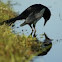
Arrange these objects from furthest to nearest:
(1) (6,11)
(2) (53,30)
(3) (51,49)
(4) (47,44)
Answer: (1) (6,11) < (2) (53,30) < (4) (47,44) < (3) (51,49)

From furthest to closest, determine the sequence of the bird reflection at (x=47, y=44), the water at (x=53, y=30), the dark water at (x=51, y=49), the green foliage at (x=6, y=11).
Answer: the green foliage at (x=6, y=11)
the bird reflection at (x=47, y=44)
the water at (x=53, y=30)
the dark water at (x=51, y=49)

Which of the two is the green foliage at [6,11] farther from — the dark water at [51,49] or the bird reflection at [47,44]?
the bird reflection at [47,44]

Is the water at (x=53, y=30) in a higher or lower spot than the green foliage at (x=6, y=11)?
lower

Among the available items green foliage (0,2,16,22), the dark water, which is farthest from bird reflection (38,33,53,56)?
green foliage (0,2,16,22)

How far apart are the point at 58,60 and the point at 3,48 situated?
1646 mm

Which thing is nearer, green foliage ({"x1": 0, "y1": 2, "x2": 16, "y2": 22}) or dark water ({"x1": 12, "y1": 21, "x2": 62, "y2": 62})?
dark water ({"x1": 12, "y1": 21, "x2": 62, "y2": 62})

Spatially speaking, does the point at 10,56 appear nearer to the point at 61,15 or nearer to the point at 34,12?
the point at 34,12

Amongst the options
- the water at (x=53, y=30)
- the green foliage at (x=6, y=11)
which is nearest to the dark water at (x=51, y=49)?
the water at (x=53, y=30)

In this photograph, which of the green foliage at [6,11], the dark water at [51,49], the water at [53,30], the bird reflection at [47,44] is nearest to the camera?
the dark water at [51,49]

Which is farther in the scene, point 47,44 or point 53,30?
point 53,30

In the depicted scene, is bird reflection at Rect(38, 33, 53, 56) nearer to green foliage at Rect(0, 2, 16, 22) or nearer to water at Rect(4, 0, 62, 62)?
water at Rect(4, 0, 62, 62)

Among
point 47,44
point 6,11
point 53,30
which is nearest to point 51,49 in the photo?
point 47,44

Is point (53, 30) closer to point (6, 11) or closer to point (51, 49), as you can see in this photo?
point (51, 49)

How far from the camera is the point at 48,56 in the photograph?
246 inches
